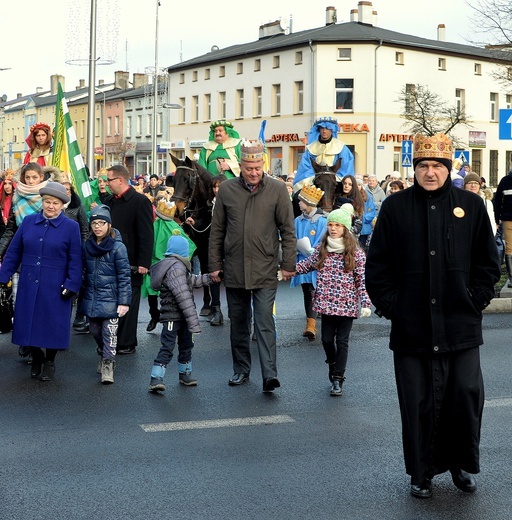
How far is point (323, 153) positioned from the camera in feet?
47.2

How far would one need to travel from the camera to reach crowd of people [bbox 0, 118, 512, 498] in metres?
6.01

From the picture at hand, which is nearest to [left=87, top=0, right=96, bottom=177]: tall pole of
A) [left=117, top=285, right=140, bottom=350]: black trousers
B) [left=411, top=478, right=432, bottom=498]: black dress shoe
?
[left=117, top=285, right=140, bottom=350]: black trousers

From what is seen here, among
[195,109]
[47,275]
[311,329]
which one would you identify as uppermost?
[195,109]

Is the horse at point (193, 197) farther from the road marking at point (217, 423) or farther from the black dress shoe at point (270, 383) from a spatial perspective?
the road marking at point (217, 423)

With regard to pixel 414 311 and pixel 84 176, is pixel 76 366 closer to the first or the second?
pixel 84 176

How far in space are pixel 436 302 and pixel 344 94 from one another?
58.8 m

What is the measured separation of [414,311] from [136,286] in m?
5.53

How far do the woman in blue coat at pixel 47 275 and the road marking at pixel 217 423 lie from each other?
6.56ft

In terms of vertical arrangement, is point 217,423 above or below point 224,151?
below

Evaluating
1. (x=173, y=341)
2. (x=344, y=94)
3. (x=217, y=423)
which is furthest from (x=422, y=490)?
(x=344, y=94)

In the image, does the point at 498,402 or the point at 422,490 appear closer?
the point at 422,490

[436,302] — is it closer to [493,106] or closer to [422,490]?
[422,490]

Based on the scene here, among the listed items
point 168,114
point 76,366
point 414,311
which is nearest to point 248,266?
point 76,366

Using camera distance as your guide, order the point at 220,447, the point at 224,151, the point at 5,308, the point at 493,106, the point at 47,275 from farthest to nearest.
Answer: the point at 493,106, the point at 224,151, the point at 5,308, the point at 47,275, the point at 220,447
